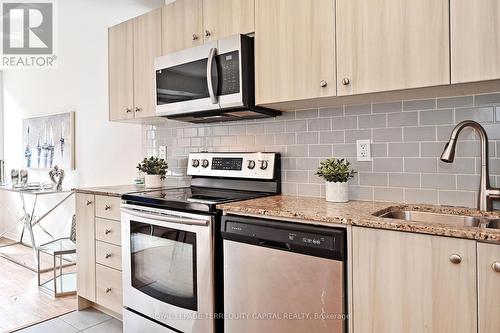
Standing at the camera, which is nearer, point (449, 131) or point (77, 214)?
point (449, 131)

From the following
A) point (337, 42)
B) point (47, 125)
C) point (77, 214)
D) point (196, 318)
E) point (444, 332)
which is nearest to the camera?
point (444, 332)

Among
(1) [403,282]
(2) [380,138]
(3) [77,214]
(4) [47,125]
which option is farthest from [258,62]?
(4) [47,125]

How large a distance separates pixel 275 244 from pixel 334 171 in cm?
55

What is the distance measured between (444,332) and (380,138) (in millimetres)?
970

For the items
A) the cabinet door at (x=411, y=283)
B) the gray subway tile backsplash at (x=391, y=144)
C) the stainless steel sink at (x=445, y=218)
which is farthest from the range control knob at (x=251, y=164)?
the cabinet door at (x=411, y=283)

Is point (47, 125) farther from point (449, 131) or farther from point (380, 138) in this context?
point (449, 131)

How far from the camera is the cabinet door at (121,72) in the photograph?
2.64 m

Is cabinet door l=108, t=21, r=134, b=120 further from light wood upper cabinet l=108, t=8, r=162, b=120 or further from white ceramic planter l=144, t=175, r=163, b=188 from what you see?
white ceramic planter l=144, t=175, r=163, b=188


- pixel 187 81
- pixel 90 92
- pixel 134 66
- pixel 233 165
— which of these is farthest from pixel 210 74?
pixel 90 92

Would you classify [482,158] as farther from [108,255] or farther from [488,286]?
[108,255]

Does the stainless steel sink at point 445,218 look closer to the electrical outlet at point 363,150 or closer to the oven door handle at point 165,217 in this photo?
the electrical outlet at point 363,150

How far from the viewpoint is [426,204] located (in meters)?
1.71

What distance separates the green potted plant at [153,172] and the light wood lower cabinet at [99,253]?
0.33m

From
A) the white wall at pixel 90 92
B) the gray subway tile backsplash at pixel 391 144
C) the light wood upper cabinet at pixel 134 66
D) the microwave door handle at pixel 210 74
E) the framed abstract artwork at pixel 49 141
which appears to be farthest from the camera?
the framed abstract artwork at pixel 49 141
